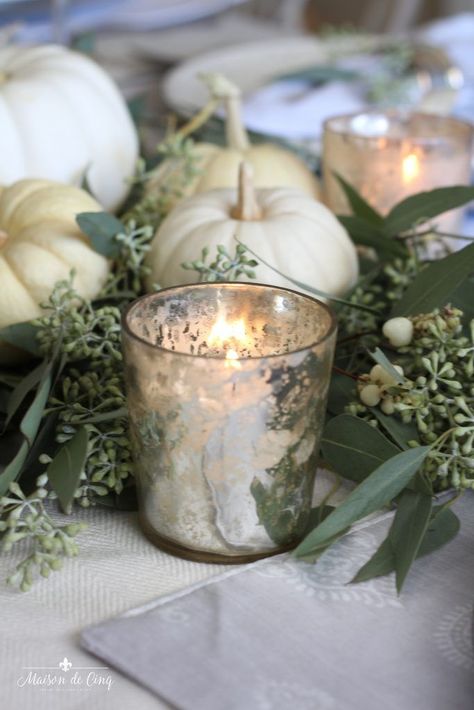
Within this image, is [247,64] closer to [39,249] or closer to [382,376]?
[39,249]

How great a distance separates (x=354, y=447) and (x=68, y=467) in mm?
160

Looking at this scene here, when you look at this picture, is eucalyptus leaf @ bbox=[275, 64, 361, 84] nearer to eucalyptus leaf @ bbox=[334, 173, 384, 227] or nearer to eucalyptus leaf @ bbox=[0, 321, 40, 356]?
eucalyptus leaf @ bbox=[334, 173, 384, 227]

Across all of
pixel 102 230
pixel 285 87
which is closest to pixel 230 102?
pixel 102 230

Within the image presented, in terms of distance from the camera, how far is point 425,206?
74 cm

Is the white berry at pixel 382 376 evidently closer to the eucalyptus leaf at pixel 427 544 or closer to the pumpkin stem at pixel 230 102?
the eucalyptus leaf at pixel 427 544

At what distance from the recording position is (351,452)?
0.54 metres

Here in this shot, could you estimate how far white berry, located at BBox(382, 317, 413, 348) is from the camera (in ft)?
1.90

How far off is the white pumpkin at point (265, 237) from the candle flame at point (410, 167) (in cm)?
22

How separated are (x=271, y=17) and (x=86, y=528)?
2886 millimetres

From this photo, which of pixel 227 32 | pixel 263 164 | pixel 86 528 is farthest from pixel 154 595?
pixel 227 32

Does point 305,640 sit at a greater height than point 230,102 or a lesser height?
lesser

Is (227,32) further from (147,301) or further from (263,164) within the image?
(147,301)

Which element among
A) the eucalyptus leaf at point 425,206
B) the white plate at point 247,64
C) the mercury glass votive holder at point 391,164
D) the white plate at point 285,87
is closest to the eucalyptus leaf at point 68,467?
the eucalyptus leaf at point 425,206

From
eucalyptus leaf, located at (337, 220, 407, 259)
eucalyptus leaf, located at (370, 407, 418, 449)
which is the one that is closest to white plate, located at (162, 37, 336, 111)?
eucalyptus leaf, located at (337, 220, 407, 259)
